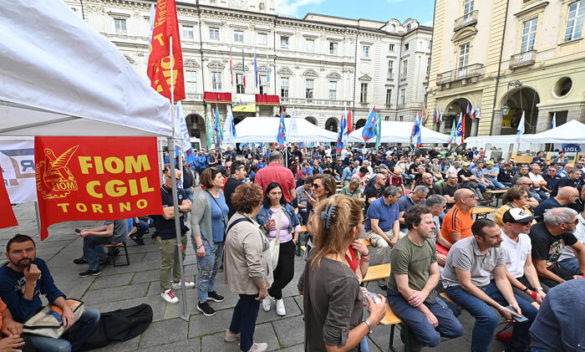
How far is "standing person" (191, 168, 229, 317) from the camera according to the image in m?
2.97

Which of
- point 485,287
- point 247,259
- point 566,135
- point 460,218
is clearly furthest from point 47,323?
point 566,135

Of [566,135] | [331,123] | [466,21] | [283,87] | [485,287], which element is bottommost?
[485,287]

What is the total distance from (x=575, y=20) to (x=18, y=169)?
89.4 feet

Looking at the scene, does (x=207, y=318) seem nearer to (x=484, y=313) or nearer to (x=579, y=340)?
(x=484, y=313)

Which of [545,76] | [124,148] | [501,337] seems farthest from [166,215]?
[545,76]

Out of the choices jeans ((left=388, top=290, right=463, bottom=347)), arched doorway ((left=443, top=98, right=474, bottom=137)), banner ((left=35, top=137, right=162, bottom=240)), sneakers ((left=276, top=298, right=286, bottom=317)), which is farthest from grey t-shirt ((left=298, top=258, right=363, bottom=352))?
arched doorway ((left=443, top=98, right=474, bottom=137))

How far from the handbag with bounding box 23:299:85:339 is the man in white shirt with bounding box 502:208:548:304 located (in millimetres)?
4519

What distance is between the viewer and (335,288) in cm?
133

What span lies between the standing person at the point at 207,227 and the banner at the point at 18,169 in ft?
13.4

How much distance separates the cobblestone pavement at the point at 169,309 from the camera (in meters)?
2.69

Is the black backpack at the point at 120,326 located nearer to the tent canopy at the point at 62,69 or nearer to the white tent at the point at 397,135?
the tent canopy at the point at 62,69

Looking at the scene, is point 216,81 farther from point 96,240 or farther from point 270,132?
point 96,240

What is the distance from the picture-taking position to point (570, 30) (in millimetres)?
15930

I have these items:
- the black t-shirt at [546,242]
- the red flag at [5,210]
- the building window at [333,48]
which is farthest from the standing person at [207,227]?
the building window at [333,48]
